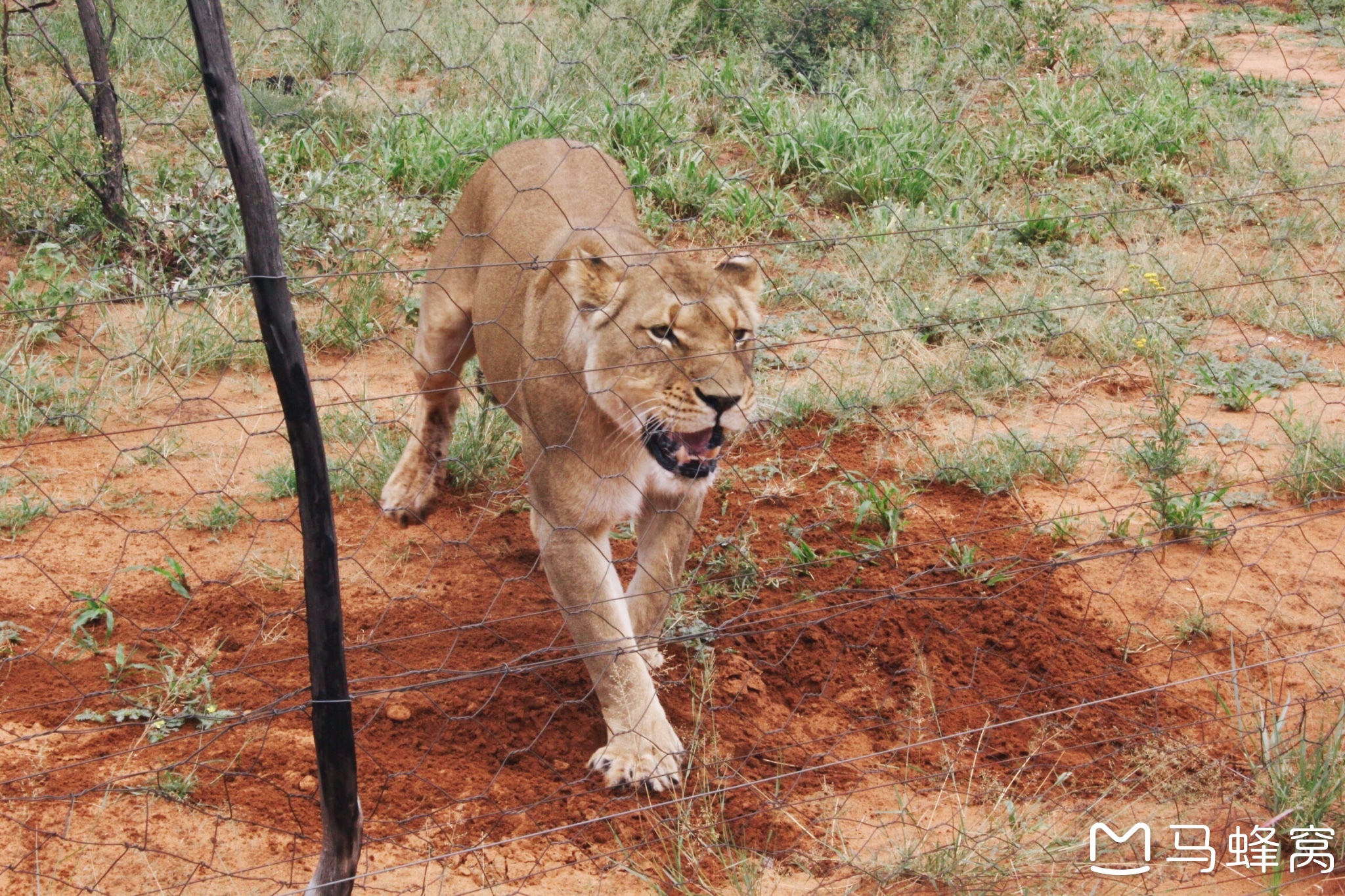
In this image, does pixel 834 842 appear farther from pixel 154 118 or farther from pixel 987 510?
pixel 154 118

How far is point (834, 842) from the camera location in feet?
9.87

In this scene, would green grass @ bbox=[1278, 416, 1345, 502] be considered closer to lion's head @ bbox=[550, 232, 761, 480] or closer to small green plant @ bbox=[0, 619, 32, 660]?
lion's head @ bbox=[550, 232, 761, 480]

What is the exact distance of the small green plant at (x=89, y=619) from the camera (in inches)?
138

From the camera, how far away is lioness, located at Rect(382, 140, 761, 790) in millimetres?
3158

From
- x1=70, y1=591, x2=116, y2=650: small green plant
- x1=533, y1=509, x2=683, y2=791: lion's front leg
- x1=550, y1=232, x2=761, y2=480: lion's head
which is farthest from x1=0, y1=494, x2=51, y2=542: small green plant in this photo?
x1=550, y1=232, x2=761, y2=480: lion's head

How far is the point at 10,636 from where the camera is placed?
3459 mm

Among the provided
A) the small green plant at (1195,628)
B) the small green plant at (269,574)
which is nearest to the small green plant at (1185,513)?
the small green plant at (1195,628)

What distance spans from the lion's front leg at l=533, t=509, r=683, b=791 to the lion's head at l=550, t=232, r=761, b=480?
35cm

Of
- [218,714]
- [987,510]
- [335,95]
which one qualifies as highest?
[335,95]

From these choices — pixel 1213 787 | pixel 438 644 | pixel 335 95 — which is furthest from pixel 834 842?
pixel 335 95

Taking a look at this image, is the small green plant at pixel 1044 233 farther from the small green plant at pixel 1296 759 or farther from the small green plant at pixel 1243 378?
the small green plant at pixel 1296 759

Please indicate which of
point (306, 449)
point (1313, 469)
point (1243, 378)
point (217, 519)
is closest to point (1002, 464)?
point (1313, 469)

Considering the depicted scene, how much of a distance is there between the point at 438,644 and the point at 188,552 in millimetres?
1016

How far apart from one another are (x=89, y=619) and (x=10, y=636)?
0.67 ft
